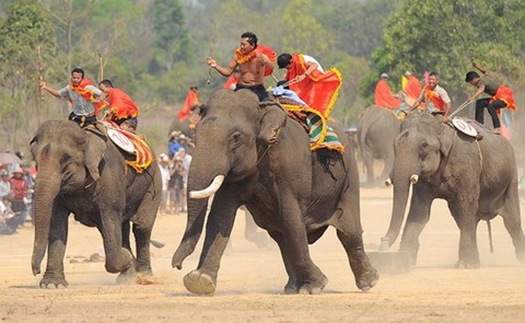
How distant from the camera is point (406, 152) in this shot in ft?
70.2

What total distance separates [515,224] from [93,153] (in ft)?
25.3

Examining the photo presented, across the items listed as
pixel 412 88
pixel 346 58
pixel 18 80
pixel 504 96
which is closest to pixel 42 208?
pixel 504 96

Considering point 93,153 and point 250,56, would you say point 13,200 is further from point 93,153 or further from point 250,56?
point 250,56

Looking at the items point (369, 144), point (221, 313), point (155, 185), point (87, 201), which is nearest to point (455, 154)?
point (155, 185)

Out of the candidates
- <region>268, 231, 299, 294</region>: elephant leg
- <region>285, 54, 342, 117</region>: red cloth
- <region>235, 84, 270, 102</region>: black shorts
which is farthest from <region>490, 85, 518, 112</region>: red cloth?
<region>235, 84, 270, 102</region>: black shorts

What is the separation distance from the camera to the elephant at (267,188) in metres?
15.2

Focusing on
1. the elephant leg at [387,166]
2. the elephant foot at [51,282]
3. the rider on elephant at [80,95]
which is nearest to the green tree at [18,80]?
the elephant leg at [387,166]

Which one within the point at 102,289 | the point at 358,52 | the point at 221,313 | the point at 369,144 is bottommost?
the point at 358,52

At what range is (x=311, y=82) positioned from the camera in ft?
57.1

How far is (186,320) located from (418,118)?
9.23m

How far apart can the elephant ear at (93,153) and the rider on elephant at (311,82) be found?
2.40m

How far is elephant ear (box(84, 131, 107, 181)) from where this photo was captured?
59.4 ft

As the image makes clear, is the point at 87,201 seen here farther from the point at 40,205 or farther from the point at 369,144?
the point at 369,144

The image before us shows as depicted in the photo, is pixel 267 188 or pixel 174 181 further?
A: pixel 174 181
